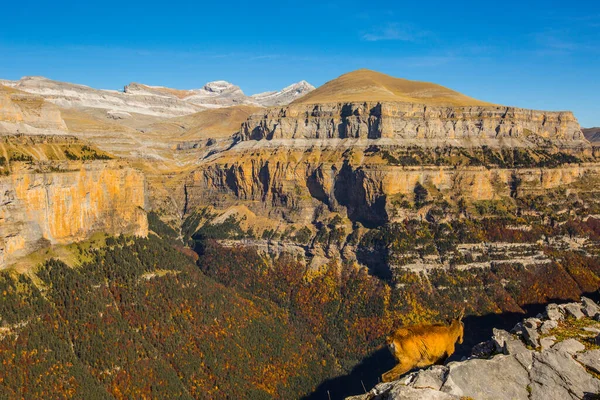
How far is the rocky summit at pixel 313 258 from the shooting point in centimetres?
8438

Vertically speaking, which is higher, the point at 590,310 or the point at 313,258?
the point at 590,310

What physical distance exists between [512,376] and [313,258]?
123m

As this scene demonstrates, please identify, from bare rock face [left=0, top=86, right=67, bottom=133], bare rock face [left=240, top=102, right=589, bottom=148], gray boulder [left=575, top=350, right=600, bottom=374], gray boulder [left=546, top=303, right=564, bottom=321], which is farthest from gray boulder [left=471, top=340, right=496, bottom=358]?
bare rock face [left=240, top=102, right=589, bottom=148]

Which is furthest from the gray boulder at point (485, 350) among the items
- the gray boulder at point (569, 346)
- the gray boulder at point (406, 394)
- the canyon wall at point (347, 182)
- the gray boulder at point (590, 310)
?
the canyon wall at point (347, 182)

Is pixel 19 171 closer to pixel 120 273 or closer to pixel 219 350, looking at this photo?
pixel 120 273

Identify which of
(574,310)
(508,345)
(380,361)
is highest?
(508,345)

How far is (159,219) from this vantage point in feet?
608

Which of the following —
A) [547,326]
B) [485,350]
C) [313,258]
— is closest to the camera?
[485,350]

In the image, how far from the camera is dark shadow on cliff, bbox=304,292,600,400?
10338 cm

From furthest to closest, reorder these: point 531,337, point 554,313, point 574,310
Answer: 1. point 574,310
2. point 554,313
3. point 531,337

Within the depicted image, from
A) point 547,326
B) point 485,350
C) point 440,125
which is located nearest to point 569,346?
point 485,350

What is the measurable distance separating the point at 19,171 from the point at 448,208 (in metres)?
113

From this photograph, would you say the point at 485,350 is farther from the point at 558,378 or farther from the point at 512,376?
the point at 512,376

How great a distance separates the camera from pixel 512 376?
3300 cm
